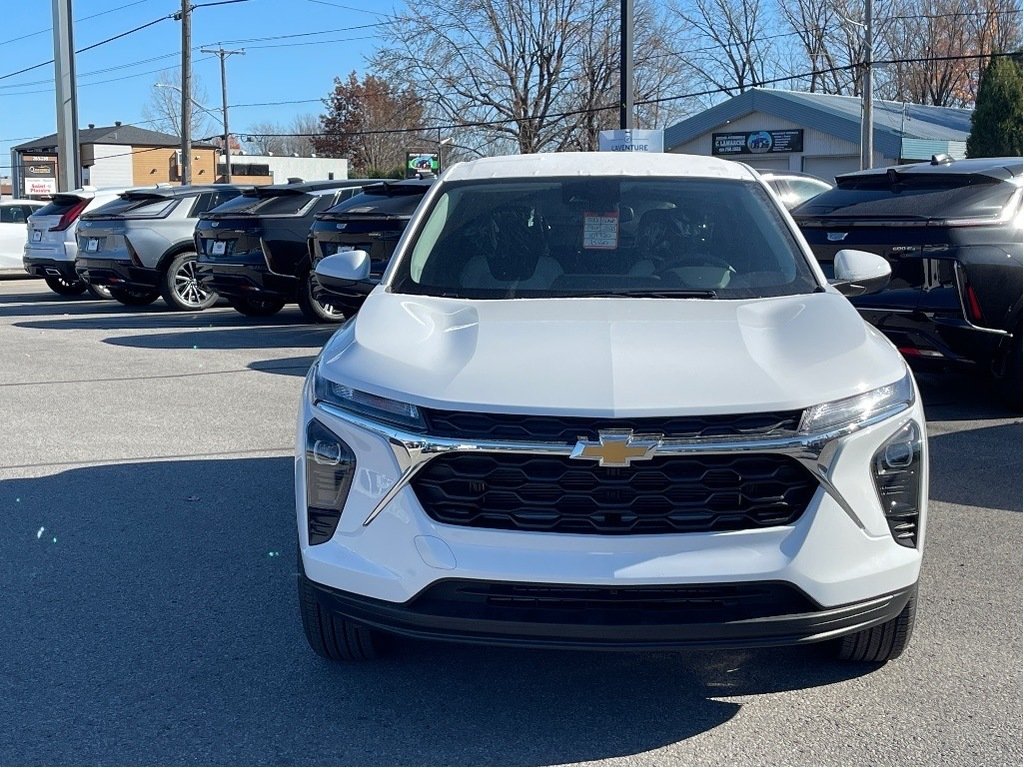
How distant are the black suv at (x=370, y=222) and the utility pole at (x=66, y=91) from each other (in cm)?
2018

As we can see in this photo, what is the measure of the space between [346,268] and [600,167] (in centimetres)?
122

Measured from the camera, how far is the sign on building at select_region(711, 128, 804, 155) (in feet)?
121

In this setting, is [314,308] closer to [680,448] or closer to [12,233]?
[680,448]

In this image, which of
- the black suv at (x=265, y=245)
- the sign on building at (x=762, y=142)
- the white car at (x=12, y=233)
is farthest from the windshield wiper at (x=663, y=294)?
the sign on building at (x=762, y=142)

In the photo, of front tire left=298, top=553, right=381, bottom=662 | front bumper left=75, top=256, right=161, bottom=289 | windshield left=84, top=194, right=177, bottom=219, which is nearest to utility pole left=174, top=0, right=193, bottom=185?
windshield left=84, top=194, right=177, bottom=219

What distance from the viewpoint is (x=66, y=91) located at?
3097 centimetres

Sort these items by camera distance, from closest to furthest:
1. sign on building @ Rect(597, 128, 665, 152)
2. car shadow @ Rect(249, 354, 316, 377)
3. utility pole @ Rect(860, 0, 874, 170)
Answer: car shadow @ Rect(249, 354, 316, 377)
sign on building @ Rect(597, 128, 665, 152)
utility pole @ Rect(860, 0, 874, 170)

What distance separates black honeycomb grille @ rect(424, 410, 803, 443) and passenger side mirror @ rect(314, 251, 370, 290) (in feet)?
6.61

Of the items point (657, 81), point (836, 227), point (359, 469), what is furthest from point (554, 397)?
point (657, 81)

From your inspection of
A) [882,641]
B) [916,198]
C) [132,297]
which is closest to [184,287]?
[132,297]

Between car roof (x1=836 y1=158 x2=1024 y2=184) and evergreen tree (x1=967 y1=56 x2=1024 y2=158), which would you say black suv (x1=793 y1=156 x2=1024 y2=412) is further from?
evergreen tree (x1=967 y1=56 x2=1024 y2=158)

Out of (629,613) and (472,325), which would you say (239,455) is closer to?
(472,325)

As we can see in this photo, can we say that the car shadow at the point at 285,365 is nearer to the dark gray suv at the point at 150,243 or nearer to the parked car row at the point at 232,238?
the parked car row at the point at 232,238

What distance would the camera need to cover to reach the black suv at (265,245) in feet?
44.4
